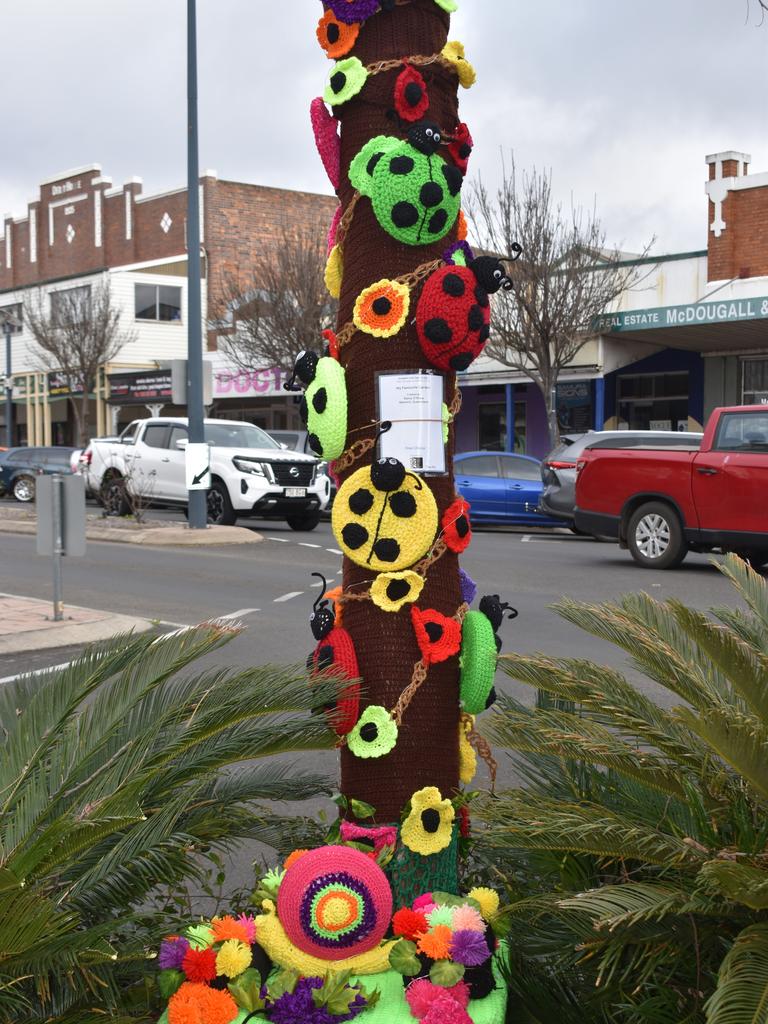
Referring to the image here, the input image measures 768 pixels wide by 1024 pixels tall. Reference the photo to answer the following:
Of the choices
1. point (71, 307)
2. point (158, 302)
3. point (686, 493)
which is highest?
point (158, 302)

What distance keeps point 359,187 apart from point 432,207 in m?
0.21

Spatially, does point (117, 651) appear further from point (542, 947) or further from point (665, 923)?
point (665, 923)

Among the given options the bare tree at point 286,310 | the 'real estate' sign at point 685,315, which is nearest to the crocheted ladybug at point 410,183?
the 'real estate' sign at point 685,315

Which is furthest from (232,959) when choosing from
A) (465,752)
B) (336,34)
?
(336,34)

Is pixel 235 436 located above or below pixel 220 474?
above

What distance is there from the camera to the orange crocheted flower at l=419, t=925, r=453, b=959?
2.54 metres

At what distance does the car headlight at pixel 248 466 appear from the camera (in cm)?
1859

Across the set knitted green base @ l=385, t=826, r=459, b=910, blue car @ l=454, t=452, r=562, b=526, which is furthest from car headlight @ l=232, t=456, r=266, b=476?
knitted green base @ l=385, t=826, r=459, b=910

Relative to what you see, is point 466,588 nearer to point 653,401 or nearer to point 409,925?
point 409,925

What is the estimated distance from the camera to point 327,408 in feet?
9.71

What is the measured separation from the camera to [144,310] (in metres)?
43.8

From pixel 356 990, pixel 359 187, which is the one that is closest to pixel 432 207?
pixel 359 187

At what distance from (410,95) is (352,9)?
29cm

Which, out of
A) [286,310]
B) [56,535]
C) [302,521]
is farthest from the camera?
[286,310]
